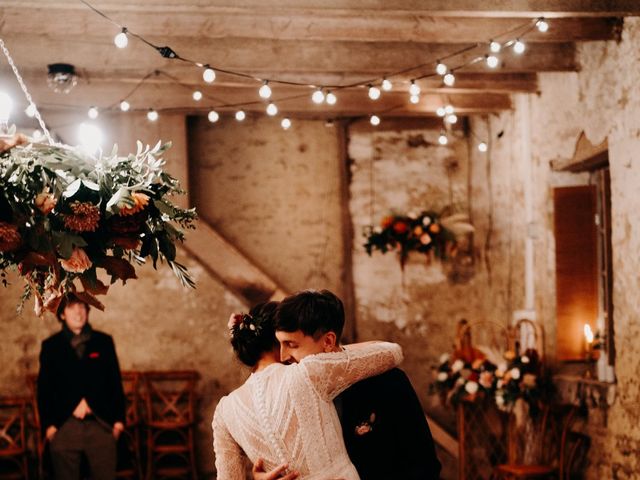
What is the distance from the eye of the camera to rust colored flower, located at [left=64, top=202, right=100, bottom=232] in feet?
8.61

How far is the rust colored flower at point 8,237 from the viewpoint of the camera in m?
2.48

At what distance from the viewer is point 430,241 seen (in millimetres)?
8734

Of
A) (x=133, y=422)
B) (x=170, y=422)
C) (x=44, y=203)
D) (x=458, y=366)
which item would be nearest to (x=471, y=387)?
(x=458, y=366)

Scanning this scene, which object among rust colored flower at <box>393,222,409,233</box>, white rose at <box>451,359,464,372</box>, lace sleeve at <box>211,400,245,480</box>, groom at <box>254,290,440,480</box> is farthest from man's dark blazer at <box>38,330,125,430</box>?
groom at <box>254,290,440,480</box>

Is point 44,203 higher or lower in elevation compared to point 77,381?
higher

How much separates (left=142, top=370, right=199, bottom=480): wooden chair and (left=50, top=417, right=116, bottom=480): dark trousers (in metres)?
1.44

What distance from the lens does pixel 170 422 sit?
8461mm

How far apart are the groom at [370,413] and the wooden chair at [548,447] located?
409cm

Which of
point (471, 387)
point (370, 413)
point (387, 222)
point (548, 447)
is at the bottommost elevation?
point (548, 447)

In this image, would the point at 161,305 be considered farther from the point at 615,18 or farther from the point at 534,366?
the point at 615,18

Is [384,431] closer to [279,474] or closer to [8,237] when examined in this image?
[279,474]

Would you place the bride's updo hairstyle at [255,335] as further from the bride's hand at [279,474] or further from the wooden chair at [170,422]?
the wooden chair at [170,422]

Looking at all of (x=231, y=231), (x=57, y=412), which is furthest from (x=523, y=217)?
(x=57, y=412)

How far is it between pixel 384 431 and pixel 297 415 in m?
0.27
